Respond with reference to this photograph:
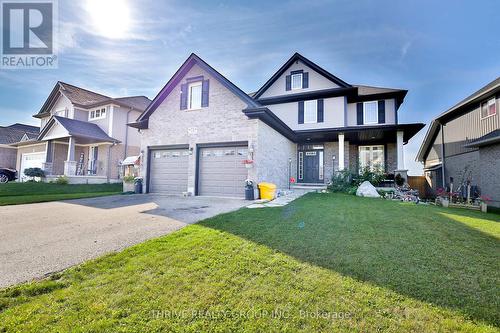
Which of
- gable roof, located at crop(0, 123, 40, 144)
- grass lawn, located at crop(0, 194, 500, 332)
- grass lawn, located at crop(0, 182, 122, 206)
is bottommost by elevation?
grass lawn, located at crop(0, 194, 500, 332)

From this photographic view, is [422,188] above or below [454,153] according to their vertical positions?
below

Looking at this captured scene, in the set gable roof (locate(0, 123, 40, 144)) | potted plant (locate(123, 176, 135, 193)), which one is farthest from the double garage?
gable roof (locate(0, 123, 40, 144))

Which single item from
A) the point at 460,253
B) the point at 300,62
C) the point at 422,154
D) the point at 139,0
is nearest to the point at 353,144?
the point at 300,62

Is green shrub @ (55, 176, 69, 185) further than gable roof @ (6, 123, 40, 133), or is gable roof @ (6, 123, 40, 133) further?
gable roof @ (6, 123, 40, 133)

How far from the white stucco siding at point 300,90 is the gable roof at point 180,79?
716cm

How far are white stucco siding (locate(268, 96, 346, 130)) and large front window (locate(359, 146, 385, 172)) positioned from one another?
295cm

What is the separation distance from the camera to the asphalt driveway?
10.2ft

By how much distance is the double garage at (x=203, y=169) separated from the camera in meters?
10.2

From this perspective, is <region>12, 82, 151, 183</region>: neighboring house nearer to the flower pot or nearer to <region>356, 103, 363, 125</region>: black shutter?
the flower pot

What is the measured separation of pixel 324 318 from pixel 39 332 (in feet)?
8.14

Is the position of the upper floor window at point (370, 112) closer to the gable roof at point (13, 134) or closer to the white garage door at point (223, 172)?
the white garage door at point (223, 172)

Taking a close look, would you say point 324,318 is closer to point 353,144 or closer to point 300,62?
point 353,144

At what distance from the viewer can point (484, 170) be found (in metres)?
10.6

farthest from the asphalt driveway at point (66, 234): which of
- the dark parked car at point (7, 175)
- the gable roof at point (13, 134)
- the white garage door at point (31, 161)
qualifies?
the gable roof at point (13, 134)
